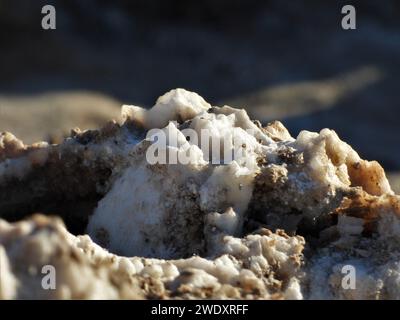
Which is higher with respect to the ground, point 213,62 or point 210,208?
point 213,62
